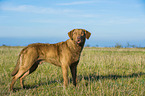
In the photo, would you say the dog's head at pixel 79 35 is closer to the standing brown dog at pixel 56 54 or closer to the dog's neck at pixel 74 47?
the standing brown dog at pixel 56 54

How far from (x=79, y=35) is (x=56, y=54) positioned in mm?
978

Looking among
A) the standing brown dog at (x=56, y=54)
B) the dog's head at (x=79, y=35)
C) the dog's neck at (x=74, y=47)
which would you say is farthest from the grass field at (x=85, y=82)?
the dog's head at (x=79, y=35)

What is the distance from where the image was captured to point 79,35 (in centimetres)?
501

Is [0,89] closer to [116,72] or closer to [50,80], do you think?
[50,80]

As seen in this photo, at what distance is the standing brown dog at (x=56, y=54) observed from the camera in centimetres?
505

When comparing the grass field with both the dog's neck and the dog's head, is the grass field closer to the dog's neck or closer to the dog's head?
the dog's neck

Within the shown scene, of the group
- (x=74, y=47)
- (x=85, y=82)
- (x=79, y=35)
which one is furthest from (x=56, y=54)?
(x=85, y=82)

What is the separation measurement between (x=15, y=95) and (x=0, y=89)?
0.95 meters

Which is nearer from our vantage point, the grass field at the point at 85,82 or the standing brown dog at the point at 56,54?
the grass field at the point at 85,82

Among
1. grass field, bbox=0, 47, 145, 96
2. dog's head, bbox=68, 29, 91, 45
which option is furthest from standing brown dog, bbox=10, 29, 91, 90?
grass field, bbox=0, 47, 145, 96

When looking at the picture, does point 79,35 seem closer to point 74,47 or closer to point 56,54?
point 74,47

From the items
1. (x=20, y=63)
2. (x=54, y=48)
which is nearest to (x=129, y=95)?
(x=54, y=48)

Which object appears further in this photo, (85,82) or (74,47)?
(85,82)

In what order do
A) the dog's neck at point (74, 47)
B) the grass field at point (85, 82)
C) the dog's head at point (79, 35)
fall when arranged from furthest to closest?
the dog's neck at point (74, 47) < the dog's head at point (79, 35) < the grass field at point (85, 82)
